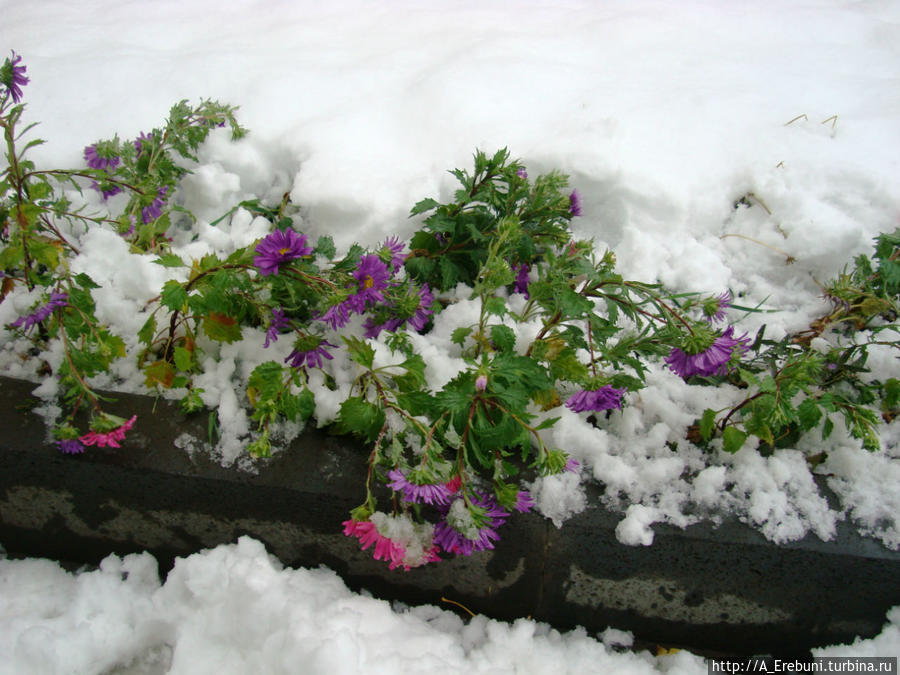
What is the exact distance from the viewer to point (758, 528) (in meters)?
1.21

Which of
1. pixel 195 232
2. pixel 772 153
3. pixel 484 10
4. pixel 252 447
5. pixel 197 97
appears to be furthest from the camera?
pixel 484 10

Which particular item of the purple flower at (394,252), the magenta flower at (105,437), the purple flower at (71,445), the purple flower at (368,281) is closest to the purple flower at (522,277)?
the purple flower at (394,252)

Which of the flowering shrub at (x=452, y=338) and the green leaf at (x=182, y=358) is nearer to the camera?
the flowering shrub at (x=452, y=338)

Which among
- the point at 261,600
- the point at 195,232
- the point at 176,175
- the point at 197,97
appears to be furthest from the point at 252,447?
the point at 197,97

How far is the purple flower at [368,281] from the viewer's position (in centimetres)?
117

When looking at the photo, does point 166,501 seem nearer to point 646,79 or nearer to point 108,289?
point 108,289

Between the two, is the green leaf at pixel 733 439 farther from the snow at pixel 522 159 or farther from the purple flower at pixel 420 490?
the purple flower at pixel 420 490

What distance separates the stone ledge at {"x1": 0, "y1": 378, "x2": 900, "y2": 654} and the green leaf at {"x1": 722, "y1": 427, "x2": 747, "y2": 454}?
0.51ft

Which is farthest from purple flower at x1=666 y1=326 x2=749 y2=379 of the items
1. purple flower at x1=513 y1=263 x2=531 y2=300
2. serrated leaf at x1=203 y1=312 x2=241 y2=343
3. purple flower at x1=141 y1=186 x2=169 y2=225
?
purple flower at x1=141 y1=186 x2=169 y2=225

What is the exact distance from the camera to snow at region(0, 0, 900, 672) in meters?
1.26

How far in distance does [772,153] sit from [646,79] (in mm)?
494

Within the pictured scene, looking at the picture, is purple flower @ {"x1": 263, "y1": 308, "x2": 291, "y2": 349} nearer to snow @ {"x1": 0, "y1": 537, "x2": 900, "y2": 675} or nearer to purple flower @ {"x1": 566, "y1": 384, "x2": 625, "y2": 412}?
snow @ {"x1": 0, "y1": 537, "x2": 900, "y2": 675}

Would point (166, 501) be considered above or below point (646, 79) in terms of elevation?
below

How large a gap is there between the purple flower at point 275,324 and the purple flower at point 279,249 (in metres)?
0.18
